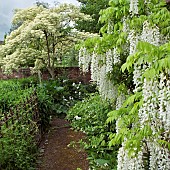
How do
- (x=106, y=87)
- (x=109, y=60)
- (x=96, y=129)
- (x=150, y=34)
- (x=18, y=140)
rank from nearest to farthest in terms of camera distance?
(x=150, y=34) → (x=109, y=60) → (x=106, y=87) → (x=18, y=140) → (x=96, y=129)

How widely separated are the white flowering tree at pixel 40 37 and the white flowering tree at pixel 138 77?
5.69m

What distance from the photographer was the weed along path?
5.46 m

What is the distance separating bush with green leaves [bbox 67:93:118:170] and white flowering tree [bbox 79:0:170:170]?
3.54 ft

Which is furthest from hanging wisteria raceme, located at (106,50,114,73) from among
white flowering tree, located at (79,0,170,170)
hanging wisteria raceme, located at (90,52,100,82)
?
hanging wisteria raceme, located at (90,52,100,82)

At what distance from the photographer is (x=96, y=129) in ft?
22.0

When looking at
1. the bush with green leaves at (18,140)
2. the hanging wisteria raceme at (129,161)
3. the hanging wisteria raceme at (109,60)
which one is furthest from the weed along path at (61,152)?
the hanging wisteria raceme at (129,161)

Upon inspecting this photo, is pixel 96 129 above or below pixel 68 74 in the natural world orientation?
below

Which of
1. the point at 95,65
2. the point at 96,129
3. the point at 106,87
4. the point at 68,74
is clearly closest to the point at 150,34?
the point at 95,65

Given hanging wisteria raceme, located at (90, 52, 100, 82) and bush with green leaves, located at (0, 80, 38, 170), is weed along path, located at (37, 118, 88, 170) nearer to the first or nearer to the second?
bush with green leaves, located at (0, 80, 38, 170)

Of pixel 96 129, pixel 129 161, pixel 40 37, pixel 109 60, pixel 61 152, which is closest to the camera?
pixel 129 161

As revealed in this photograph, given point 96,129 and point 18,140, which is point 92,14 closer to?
point 96,129

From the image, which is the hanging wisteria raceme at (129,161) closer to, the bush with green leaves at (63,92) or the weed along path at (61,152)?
the weed along path at (61,152)

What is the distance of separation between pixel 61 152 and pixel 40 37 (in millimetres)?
4575

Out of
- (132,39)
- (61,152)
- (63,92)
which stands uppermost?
(132,39)
